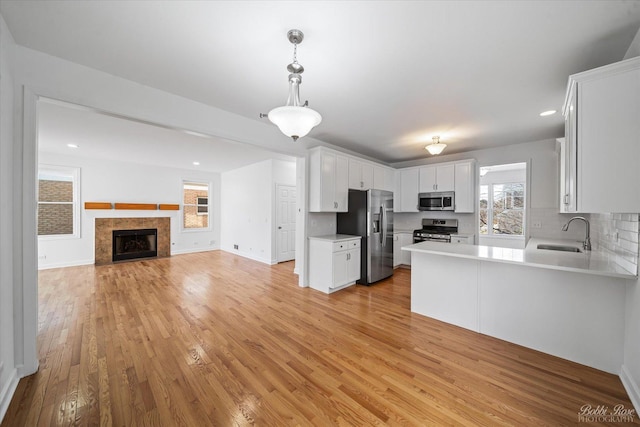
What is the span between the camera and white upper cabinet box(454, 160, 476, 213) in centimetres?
470

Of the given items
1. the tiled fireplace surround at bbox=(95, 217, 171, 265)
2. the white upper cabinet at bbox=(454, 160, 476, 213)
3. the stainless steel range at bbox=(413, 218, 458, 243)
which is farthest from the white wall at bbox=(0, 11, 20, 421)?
the white upper cabinet at bbox=(454, 160, 476, 213)

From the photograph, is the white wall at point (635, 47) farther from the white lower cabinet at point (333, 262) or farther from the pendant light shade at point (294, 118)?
the white lower cabinet at point (333, 262)

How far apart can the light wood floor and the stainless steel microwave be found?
259cm

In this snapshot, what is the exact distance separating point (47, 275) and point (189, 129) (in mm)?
4954

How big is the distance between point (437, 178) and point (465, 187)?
1.94 feet

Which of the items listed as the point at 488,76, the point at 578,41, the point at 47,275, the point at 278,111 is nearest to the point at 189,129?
the point at 278,111

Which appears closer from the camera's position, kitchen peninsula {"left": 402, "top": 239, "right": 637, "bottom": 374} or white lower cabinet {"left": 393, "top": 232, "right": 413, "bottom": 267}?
kitchen peninsula {"left": 402, "top": 239, "right": 637, "bottom": 374}

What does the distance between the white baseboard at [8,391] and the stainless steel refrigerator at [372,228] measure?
13.1 ft

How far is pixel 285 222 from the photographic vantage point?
6277 mm

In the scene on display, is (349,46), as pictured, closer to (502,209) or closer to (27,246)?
(27,246)

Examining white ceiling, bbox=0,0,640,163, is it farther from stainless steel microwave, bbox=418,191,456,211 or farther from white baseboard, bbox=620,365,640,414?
white baseboard, bbox=620,365,640,414

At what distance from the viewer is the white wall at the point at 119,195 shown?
17.6 feet

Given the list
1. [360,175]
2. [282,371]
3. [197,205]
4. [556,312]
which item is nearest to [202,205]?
[197,205]

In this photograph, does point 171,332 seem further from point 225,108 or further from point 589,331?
point 589,331
